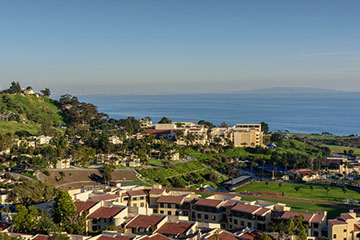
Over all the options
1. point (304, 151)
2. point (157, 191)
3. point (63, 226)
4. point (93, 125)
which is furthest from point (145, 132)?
point (63, 226)

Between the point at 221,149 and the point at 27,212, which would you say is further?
the point at 221,149

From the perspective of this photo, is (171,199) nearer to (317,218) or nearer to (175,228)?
(175,228)

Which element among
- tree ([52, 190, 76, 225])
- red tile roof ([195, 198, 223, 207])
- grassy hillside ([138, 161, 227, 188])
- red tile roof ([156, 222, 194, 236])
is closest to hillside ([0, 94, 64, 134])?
grassy hillside ([138, 161, 227, 188])

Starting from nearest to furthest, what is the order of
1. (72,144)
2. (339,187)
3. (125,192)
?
(125,192)
(339,187)
(72,144)

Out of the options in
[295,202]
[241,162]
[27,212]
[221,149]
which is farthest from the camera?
[221,149]

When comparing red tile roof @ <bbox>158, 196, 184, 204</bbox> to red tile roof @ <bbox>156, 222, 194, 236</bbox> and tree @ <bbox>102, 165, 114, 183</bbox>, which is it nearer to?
red tile roof @ <bbox>156, 222, 194, 236</bbox>

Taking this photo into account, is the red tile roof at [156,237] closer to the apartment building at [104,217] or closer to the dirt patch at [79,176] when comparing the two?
the apartment building at [104,217]

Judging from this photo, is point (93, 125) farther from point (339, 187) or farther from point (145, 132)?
point (339, 187)
